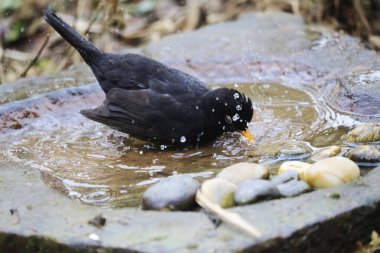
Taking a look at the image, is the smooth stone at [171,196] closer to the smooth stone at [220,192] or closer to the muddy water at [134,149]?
the smooth stone at [220,192]

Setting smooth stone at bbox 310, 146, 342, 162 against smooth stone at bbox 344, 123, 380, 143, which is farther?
smooth stone at bbox 344, 123, 380, 143

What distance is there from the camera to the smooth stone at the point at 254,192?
123 inches

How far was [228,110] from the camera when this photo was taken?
15.6 ft

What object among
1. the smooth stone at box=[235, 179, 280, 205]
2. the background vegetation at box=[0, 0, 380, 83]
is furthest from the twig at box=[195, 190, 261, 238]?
the background vegetation at box=[0, 0, 380, 83]

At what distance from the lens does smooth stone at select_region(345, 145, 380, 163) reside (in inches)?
149

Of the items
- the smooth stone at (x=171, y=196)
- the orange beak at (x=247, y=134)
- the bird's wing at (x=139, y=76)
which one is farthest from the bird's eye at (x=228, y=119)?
the smooth stone at (x=171, y=196)

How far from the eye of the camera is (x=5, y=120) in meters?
5.17

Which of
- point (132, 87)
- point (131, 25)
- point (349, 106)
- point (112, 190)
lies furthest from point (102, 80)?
point (131, 25)

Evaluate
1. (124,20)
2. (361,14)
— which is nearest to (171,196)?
(361,14)

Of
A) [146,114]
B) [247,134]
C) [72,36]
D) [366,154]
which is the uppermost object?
[72,36]

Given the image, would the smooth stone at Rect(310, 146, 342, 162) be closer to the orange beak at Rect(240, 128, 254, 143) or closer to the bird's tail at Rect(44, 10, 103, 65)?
the orange beak at Rect(240, 128, 254, 143)

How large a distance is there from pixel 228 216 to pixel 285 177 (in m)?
0.59

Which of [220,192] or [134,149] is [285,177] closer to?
[220,192]

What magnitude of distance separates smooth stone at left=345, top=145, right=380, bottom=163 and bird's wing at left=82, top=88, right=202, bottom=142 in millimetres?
1314
